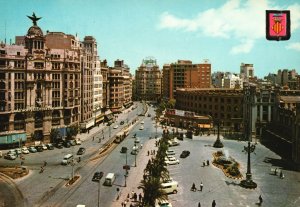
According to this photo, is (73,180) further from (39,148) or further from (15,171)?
(39,148)

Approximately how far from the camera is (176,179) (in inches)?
2293

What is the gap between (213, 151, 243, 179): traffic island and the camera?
6019 centimetres

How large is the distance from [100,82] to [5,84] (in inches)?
1997

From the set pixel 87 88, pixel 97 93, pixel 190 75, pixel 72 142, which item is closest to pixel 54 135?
pixel 72 142

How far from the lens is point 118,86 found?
160 metres

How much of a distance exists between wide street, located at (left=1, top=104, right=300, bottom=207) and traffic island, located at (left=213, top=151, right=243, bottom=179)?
4.20ft

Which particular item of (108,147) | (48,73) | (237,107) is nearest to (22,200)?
(108,147)

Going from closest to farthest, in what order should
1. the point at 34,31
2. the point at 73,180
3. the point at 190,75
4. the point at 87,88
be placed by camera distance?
the point at 73,180, the point at 34,31, the point at 87,88, the point at 190,75

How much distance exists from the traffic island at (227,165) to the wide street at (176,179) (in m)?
1.28

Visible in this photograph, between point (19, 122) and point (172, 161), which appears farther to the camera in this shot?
point (19, 122)

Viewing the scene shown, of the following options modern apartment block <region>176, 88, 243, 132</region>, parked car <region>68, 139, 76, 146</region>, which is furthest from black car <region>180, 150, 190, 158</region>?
modern apartment block <region>176, 88, 243, 132</region>

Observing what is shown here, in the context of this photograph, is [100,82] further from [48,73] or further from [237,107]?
[237,107]

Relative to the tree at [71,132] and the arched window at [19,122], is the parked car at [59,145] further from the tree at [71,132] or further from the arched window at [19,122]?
the arched window at [19,122]

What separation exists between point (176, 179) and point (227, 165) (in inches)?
553
